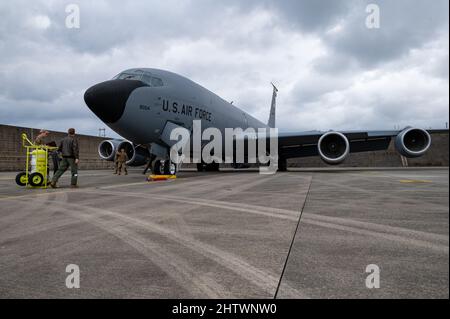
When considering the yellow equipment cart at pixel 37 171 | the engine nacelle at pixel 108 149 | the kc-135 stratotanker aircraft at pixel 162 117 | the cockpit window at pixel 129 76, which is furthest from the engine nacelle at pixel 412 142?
the engine nacelle at pixel 108 149

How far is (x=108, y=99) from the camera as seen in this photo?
8.69 meters

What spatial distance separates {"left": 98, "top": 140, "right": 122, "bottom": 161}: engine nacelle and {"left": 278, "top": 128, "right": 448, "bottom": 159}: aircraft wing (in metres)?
8.41

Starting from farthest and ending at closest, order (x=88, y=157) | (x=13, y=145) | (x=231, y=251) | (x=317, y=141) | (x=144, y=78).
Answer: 1. (x=88, y=157)
2. (x=13, y=145)
3. (x=317, y=141)
4. (x=144, y=78)
5. (x=231, y=251)

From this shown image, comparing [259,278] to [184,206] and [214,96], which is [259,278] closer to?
[184,206]

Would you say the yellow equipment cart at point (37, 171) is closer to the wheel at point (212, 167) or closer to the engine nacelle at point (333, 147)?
the engine nacelle at point (333, 147)

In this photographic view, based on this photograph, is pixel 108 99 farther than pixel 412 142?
No

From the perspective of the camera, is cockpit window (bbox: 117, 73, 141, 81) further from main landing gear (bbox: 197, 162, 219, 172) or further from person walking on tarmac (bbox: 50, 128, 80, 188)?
main landing gear (bbox: 197, 162, 219, 172)

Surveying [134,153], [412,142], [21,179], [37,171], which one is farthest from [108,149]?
[412,142]

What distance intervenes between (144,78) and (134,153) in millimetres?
5995

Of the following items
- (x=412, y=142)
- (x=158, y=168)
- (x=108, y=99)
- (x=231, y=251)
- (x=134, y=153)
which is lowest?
(x=231, y=251)

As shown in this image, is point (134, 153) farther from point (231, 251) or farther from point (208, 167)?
point (231, 251)

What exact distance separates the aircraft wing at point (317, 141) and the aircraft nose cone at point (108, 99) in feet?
27.6

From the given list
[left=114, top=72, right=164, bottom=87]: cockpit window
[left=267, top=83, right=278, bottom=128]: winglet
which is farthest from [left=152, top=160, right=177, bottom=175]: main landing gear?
[left=267, top=83, right=278, bottom=128]: winglet
